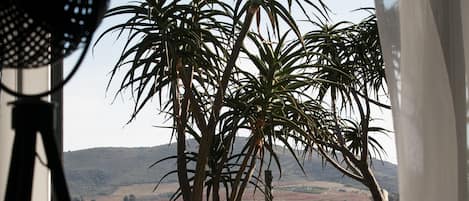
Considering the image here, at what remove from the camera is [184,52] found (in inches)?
73.8

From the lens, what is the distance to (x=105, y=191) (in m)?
2.09

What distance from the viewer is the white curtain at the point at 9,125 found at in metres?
1.67

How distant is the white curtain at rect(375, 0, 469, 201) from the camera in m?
1.50

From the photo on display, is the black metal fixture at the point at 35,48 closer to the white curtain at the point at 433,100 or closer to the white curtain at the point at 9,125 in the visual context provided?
the white curtain at the point at 9,125

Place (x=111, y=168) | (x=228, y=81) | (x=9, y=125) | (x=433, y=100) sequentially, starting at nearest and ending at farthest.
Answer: (x=433, y=100)
(x=9, y=125)
(x=228, y=81)
(x=111, y=168)

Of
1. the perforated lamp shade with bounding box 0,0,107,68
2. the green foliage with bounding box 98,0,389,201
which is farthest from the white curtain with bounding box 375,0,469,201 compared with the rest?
the perforated lamp shade with bounding box 0,0,107,68

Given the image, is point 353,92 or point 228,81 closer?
point 228,81

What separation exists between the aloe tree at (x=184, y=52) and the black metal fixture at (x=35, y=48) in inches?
28.2

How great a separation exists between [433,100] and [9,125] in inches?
41.9

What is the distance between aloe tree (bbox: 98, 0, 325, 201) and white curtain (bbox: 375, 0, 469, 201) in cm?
35

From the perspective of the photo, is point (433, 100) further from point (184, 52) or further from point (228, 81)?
point (184, 52)

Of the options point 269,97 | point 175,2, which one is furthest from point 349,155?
point 175,2

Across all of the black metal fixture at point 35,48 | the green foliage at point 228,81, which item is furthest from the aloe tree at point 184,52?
the black metal fixture at point 35,48

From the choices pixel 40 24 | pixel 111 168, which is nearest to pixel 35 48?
pixel 40 24
